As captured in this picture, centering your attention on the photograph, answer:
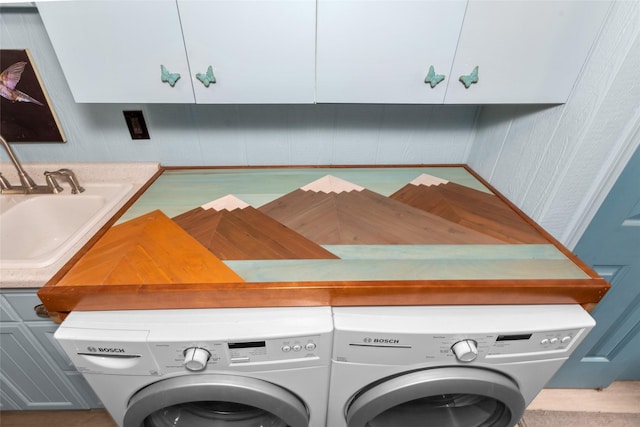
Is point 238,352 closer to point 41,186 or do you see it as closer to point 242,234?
point 242,234

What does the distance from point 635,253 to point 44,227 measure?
2381mm

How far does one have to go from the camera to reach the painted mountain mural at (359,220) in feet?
3.16

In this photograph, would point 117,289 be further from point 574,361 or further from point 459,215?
point 574,361

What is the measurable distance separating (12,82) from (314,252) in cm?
134

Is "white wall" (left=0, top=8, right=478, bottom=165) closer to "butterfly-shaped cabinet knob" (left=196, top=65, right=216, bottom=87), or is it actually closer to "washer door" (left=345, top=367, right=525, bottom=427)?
"butterfly-shaped cabinet knob" (left=196, top=65, right=216, bottom=87)

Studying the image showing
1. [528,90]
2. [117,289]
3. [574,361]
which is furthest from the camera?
[574,361]

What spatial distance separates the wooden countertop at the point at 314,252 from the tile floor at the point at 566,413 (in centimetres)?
98

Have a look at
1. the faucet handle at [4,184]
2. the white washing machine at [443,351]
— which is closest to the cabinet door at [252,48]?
the white washing machine at [443,351]

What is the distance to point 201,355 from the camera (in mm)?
718

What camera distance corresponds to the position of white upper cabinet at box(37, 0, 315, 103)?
80 centimetres

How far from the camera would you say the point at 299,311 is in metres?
0.78

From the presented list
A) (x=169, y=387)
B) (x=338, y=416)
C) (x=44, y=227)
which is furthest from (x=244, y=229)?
(x=44, y=227)

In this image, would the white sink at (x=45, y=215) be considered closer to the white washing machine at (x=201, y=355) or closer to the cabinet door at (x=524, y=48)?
the white washing machine at (x=201, y=355)

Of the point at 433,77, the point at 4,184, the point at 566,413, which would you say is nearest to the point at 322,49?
the point at 433,77
